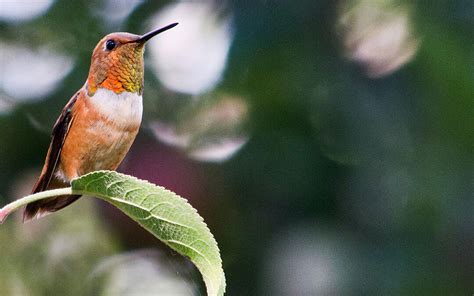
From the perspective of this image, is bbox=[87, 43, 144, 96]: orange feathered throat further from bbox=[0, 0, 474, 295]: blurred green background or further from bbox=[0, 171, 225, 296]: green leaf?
bbox=[0, 0, 474, 295]: blurred green background

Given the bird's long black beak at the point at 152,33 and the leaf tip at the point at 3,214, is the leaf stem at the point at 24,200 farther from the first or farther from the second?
the bird's long black beak at the point at 152,33

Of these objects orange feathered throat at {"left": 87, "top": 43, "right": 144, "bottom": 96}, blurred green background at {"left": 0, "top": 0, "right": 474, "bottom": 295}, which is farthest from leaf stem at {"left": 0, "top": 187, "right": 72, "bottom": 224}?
blurred green background at {"left": 0, "top": 0, "right": 474, "bottom": 295}

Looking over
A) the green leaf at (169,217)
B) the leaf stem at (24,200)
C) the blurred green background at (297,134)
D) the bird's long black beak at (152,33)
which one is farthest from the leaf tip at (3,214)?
the blurred green background at (297,134)

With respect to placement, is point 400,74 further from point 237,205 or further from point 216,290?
point 216,290

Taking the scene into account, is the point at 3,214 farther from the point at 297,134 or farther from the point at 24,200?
the point at 297,134

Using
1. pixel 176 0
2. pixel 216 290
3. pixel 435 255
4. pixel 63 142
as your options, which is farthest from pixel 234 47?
pixel 216 290
